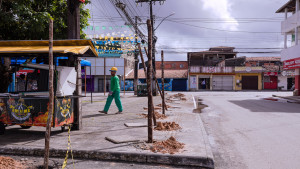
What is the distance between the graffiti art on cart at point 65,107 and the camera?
5.63 metres

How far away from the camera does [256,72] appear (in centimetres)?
4419

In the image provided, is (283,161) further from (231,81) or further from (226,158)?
(231,81)

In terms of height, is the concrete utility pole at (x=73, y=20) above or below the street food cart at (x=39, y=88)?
above

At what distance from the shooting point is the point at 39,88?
5.84 metres

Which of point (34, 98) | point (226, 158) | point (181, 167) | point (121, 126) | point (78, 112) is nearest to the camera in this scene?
point (181, 167)

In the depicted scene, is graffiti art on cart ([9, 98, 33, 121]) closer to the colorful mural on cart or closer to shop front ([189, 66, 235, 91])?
the colorful mural on cart

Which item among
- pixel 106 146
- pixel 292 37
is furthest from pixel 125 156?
pixel 292 37

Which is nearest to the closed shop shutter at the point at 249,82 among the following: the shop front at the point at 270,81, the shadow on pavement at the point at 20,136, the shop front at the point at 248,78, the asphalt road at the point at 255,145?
the shop front at the point at 248,78

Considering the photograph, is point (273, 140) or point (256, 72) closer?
point (273, 140)

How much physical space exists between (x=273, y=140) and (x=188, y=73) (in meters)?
39.6

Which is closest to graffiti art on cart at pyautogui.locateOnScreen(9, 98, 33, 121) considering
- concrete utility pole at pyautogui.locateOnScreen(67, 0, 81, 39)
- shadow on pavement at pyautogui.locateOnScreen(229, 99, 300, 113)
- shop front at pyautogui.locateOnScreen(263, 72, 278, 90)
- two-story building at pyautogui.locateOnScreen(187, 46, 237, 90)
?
concrete utility pole at pyautogui.locateOnScreen(67, 0, 81, 39)

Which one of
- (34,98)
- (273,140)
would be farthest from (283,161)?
(34,98)

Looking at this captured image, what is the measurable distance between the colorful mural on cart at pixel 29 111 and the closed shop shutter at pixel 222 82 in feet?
137

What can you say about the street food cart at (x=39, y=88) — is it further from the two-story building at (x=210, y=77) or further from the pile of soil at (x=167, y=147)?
the two-story building at (x=210, y=77)
